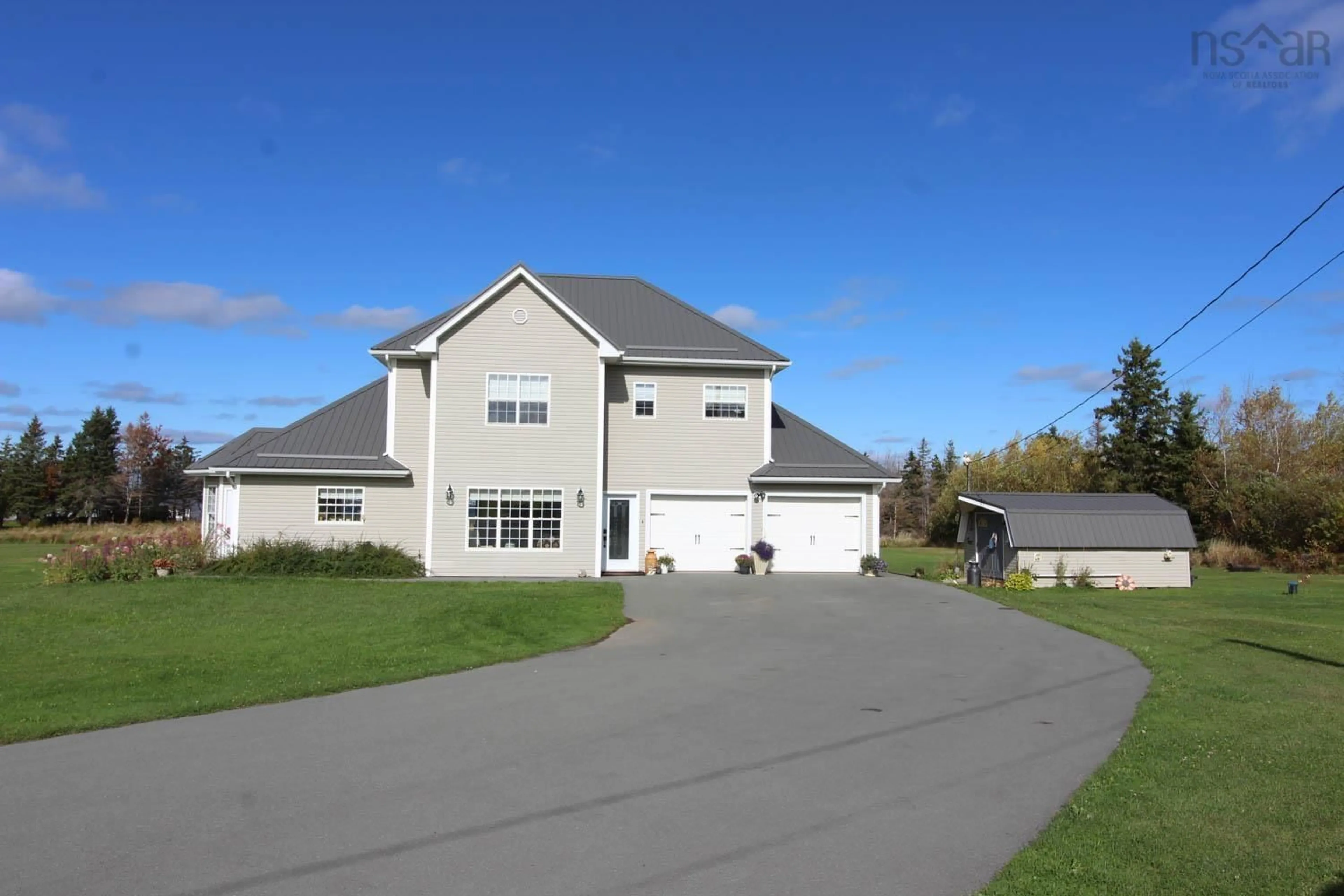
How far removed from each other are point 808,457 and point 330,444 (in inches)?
527

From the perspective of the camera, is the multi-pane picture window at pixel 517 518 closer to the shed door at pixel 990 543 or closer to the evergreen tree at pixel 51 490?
the shed door at pixel 990 543

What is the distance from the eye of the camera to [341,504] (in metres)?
26.0

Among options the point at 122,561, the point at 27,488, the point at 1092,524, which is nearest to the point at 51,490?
the point at 27,488

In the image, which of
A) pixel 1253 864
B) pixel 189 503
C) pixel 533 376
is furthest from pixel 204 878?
pixel 189 503

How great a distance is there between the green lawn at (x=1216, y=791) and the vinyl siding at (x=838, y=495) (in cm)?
1299

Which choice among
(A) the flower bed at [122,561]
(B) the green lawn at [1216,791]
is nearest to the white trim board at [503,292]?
(A) the flower bed at [122,561]

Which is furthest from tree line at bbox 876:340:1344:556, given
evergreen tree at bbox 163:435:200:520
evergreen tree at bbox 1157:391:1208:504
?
evergreen tree at bbox 163:435:200:520

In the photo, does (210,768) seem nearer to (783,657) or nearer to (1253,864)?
(1253,864)

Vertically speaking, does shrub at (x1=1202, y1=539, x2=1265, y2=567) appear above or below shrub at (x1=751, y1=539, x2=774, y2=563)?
below

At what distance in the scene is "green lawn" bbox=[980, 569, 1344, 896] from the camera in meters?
5.28

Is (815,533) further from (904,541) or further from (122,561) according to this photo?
(904,541)

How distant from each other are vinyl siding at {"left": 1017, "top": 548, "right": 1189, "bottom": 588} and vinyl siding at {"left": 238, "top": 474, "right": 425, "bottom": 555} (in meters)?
16.8

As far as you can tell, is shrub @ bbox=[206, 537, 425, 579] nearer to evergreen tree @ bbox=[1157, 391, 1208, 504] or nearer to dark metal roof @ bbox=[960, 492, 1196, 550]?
dark metal roof @ bbox=[960, 492, 1196, 550]

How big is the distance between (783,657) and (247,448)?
1983 cm
